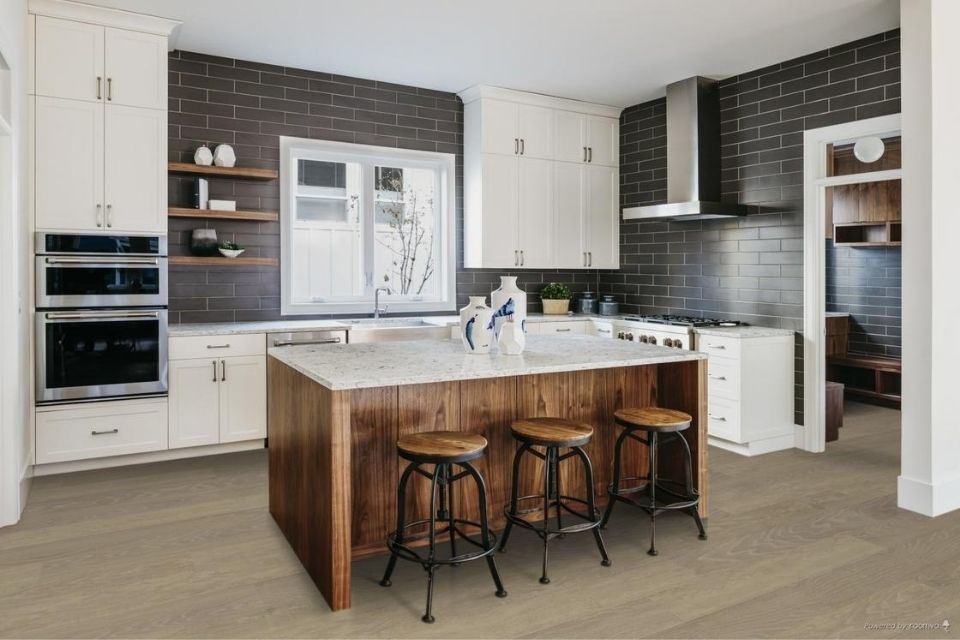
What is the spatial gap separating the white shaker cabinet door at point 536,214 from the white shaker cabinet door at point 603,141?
1.79 ft

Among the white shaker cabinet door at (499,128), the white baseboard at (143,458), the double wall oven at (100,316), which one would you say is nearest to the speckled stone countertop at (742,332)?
the white shaker cabinet door at (499,128)

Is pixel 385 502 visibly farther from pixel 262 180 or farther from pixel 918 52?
pixel 918 52

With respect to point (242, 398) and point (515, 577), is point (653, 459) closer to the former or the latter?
point (515, 577)

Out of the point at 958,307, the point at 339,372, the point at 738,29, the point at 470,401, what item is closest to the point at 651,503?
the point at 470,401

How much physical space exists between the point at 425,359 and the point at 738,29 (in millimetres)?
3122

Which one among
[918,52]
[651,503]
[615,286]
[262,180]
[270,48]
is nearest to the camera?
[651,503]

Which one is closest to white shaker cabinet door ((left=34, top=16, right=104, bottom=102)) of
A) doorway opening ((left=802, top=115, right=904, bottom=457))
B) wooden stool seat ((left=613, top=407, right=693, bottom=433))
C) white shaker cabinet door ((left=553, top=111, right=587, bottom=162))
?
white shaker cabinet door ((left=553, top=111, right=587, bottom=162))

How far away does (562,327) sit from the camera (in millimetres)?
5789

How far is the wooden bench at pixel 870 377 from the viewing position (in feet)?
20.9

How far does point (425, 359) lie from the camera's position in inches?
116

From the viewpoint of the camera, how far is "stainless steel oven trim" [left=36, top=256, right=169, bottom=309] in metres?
3.87

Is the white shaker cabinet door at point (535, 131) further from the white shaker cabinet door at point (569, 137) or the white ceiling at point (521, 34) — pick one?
the white ceiling at point (521, 34)

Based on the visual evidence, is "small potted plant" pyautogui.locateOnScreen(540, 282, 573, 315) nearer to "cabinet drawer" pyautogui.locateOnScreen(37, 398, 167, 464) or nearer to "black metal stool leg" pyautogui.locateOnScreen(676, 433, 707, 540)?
"black metal stool leg" pyautogui.locateOnScreen(676, 433, 707, 540)

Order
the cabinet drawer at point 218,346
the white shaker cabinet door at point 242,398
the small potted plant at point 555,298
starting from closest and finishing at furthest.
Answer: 1. the cabinet drawer at point 218,346
2. the white shaker cabinet door at point 242,398
3. the small potted plant at point 555,298
